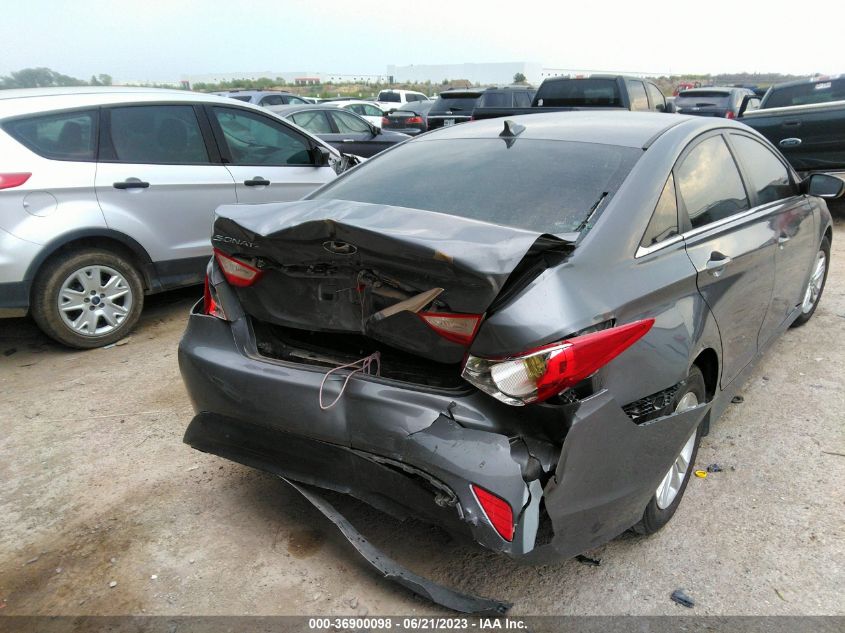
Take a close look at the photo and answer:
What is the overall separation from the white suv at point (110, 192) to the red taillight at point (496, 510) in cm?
372

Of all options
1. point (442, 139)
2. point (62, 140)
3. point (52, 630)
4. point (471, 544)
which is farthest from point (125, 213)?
point (471, 544)

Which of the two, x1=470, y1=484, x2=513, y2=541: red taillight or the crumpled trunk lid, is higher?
the crumpled trunk lid

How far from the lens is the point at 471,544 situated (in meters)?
2.14

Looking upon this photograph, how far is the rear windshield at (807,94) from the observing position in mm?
8922

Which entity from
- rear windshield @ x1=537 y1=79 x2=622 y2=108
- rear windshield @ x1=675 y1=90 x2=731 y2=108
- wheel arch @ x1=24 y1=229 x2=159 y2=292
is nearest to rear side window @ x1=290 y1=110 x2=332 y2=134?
rear windshield @ x1=537 y1=79 x2=622 y2=108

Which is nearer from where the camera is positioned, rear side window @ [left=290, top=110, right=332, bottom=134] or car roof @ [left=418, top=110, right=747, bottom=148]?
car roof @ [left=418, top=110, right=747, bottom=148]

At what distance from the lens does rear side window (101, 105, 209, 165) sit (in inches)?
192

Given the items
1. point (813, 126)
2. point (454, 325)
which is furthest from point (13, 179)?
point (813, 126)

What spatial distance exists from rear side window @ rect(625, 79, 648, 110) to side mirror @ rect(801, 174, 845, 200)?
6.80 meters

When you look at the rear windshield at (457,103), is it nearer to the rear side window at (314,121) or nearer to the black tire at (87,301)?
the rear side window at (314,121)

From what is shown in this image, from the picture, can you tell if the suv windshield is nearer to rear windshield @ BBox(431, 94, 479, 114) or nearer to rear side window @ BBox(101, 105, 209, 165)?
rear windshield @ BBox(431, 94, 479, 114)

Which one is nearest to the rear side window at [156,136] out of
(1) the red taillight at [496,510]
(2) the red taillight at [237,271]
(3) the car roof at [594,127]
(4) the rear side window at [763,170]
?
(3) the car roof at [594,127]

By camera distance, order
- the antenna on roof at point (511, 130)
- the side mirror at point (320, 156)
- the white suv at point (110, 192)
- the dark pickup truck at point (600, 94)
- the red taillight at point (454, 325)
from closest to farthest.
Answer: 1. the red taillight at point (454, 325)
2. the antenna on roof at point (511, 130)
3. the white suv at point (110, 192)
4. the side mirror at point (320, 156)
5. the dark pickup truck at point (600, 94)

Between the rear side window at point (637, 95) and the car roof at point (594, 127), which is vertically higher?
the car roof at point (594, 127)
